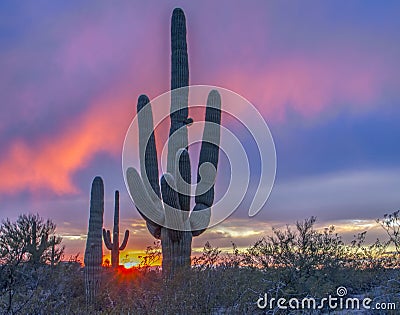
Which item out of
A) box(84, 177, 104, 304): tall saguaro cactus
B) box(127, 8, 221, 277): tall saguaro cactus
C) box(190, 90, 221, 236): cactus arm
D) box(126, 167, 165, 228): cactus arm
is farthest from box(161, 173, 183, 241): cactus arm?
box(84, 177, 104, 304): tall saguaro cactus

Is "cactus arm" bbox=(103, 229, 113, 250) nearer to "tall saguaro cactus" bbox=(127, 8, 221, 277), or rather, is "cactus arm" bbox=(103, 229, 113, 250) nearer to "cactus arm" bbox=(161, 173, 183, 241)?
"tall saguaro cactus" bbox=(127, 8, 221, 277)

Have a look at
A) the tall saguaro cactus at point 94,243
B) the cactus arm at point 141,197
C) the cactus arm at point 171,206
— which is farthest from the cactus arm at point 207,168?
the tall saguaro cactus at point 94,243

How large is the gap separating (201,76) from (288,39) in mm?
2254

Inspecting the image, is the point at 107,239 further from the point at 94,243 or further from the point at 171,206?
the point at 171,206

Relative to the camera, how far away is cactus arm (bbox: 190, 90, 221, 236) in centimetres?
977

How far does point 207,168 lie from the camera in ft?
32.9

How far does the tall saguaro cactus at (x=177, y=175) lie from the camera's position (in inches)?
357

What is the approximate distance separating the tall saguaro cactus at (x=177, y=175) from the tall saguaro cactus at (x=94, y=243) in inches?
166

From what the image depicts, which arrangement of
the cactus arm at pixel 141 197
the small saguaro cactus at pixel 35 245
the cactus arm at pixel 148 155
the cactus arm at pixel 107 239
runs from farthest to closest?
the cactus arm at pixel 107 239, the small saguaro cactus at pixel 35 245, the cactus arm at pixel 148 155, the cactus arm at pixel 141 197

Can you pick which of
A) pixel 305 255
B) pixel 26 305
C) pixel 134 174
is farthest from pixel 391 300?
pixel 26 305

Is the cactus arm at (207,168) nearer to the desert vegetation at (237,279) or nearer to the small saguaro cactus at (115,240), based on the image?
the desert vegetation at (237,279)

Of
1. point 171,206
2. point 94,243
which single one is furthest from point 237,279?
point 94,243

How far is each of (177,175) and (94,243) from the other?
5456 millimetres

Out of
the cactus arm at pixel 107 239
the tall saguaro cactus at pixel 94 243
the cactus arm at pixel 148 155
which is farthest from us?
the cactus arm at pixel 107 239
